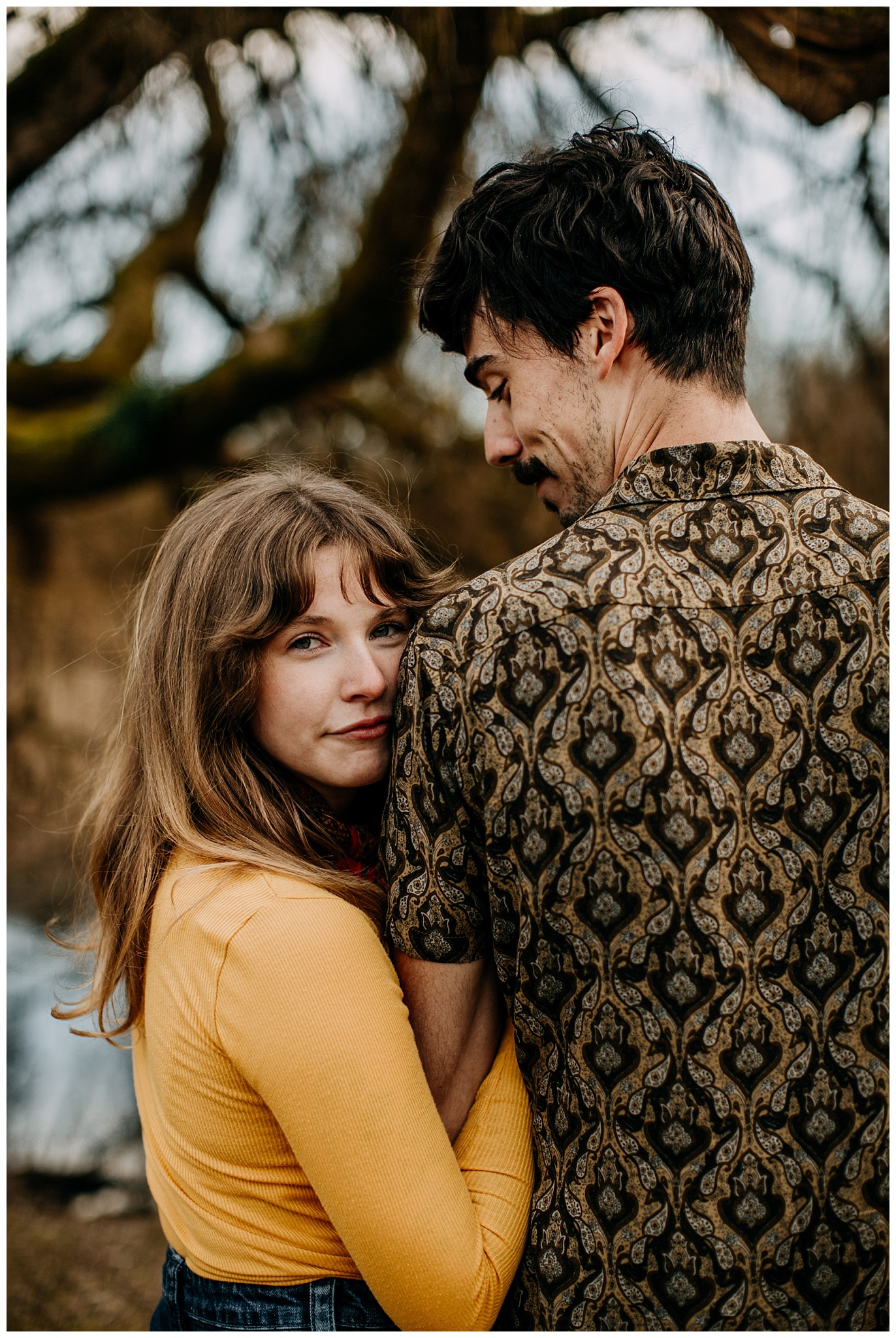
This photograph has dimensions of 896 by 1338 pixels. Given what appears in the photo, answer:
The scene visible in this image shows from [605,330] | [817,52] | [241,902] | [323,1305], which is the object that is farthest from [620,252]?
[817,52]

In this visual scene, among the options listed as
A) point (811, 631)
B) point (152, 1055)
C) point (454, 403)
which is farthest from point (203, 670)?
point (454, 403)

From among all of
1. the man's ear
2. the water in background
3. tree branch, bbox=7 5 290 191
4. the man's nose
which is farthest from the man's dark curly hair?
the water in background

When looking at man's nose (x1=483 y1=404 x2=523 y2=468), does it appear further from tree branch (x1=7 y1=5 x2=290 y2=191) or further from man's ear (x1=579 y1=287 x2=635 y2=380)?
tree branch (x1=7 y1=5 x2=290 y2=191)

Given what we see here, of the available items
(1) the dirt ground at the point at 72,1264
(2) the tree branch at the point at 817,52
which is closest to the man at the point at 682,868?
(2) the tree branch at the point at 817,52

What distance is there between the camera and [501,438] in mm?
1488

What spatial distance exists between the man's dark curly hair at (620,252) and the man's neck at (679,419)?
25 mm

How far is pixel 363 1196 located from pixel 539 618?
0.69 metres

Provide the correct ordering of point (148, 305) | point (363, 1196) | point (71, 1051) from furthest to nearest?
1. point (71, 1051)
2. point (148, 305)
3. point (363, 1196)

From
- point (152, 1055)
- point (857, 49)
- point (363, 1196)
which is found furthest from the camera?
point (857, 49)

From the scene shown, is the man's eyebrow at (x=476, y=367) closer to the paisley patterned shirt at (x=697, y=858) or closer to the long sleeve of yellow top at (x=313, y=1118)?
the paisley patterned shirt at (x=697, y=858)

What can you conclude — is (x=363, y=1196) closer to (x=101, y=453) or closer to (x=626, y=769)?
(x=626, y=769)

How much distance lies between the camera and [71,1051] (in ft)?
11.9

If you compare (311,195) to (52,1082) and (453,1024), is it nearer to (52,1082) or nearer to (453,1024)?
(453,1024)

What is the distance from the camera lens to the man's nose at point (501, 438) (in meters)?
1.47
